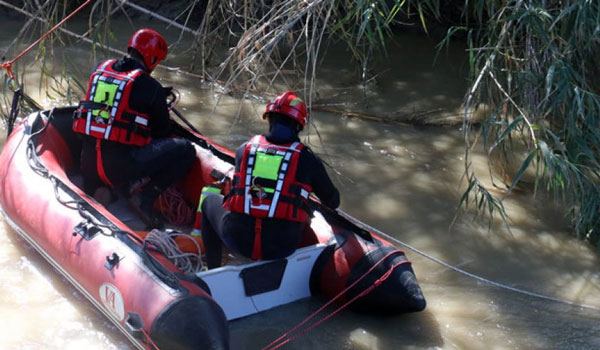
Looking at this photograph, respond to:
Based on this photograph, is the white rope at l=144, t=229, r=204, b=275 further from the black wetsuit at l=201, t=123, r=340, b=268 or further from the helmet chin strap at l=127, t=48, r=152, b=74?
the helmet chin strap at l=127, t=48, r=152, b=74

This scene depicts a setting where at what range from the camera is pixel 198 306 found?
10.8 feet

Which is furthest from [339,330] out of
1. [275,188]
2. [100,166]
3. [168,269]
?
[100,166]

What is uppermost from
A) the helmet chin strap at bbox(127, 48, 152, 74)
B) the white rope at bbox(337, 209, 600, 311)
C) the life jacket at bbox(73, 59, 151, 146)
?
the helmet chin strap at bbox(127, 48, 152, 74)

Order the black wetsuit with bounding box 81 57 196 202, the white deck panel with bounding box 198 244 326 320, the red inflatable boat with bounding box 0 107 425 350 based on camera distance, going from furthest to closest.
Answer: the black wetsuit with bounding box 81 57 196 202 < the white deck panel with bounding box 198 244 326 320 < the red inflatable boat with bounding box 0 107 425 350

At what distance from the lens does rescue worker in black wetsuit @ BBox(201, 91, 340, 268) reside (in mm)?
3617

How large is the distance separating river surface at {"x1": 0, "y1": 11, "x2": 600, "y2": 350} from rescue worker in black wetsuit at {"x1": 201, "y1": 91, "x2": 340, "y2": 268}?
1.05 feet

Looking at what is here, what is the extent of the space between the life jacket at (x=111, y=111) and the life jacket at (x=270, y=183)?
0.83 meters

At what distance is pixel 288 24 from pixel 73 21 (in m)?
5.08

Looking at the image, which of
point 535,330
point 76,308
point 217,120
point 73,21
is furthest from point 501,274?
point 73,21

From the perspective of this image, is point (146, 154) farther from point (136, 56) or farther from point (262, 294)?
point (262, 294)

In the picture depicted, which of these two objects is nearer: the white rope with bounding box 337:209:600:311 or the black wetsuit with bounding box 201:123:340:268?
the black wetsuit with bounding box 201:123:340:268

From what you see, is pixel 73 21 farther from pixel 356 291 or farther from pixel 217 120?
pixel 356 291

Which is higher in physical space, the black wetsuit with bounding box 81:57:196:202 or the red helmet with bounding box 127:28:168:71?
the red helmet with bounding box 127:28:168:71

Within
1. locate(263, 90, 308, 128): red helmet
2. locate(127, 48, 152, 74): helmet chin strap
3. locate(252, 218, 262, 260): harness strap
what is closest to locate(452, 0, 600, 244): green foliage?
locate(263, 90, 308, 128): red helmet
